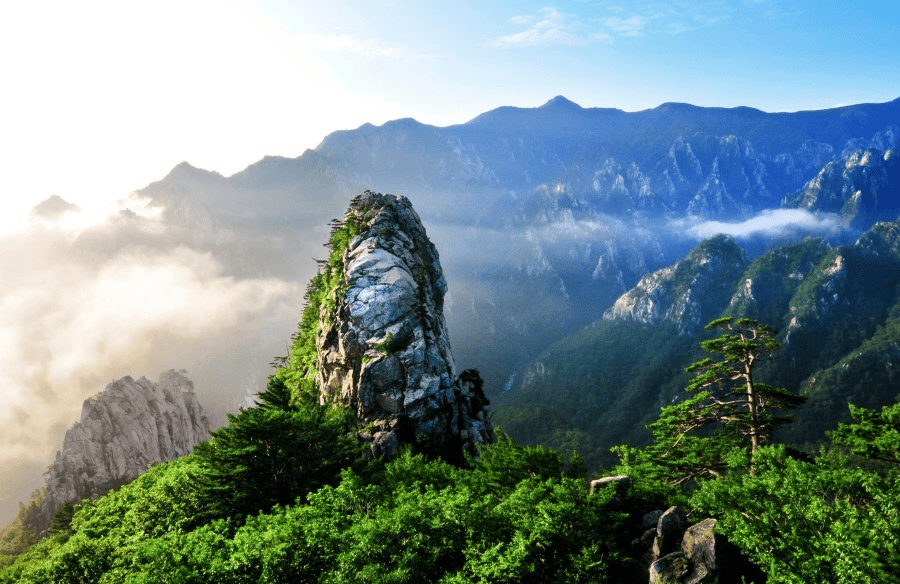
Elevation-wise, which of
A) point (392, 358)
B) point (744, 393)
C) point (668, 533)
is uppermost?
point (744, 393)

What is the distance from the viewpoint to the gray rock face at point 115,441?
15350 centimetres

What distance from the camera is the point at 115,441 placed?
166 meters

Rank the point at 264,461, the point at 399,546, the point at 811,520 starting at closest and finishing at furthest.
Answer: the point at 811,520 < the point at 399,546 < the point at 264,461

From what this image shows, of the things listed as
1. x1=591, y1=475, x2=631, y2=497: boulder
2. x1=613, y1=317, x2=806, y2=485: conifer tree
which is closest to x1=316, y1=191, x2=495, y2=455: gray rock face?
x1=613, y1=317, x2=806, y2=485: conifer tree

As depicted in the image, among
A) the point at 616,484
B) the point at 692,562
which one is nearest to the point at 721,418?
the point at 616,484

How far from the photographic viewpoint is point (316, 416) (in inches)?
1715

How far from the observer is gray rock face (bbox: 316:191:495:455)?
58.4 metres

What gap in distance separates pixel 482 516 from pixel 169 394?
207339 mm

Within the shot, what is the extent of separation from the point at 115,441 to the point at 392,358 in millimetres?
154934

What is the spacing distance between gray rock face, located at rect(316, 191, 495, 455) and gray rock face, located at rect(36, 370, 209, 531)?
123475 millimetres

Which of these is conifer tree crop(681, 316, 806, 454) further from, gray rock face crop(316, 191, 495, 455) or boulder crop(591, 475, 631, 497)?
gray rock face crop(316, 191, 495, 455)

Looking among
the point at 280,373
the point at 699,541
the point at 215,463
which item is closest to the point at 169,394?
the point at 280,373

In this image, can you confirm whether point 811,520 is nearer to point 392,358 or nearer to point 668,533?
point 668,533

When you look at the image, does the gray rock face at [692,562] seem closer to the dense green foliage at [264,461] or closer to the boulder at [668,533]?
the boulder at [668,533]
